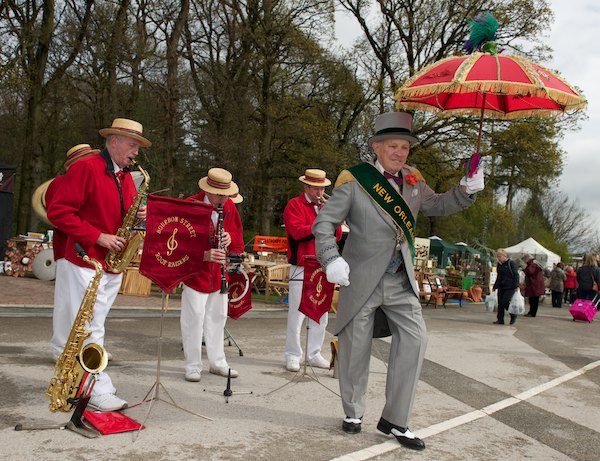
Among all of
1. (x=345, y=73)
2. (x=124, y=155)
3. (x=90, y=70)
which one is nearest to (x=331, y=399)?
(x=124, y=155)

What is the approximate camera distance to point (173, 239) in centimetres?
449

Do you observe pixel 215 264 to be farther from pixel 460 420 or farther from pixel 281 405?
pixel 460 420

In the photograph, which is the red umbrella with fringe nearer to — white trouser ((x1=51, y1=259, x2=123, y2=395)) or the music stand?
white trouser ((x1=51, y1=259, x2=123, y2=395))

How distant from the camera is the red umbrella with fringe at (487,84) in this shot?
14.0ft

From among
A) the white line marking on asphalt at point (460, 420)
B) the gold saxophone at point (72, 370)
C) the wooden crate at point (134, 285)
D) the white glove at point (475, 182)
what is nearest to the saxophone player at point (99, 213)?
the gold saxophone at point (72, 370)

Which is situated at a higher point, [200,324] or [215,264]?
[215,264]

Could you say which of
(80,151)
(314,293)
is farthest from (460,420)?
(80,151)

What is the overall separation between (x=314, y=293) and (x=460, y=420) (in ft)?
6.18

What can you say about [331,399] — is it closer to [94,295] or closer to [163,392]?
[163,392]

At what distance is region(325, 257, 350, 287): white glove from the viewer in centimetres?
400

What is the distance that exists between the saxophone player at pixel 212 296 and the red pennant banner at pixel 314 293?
28.6 inches

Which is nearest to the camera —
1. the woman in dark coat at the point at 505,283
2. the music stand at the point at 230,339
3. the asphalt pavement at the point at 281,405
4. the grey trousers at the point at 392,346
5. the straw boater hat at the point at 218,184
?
the asphalt pavement at the point at 281,405

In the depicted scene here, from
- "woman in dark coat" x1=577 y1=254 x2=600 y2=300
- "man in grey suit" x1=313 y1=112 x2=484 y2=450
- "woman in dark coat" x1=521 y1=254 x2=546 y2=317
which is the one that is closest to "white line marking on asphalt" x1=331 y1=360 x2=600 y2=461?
"man in grey suit" x1=313 y1=112 x2=484 y2=450

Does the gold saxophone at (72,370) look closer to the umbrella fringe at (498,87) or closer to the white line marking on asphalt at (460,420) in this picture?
the white line marking on asphalt at (460,420)
